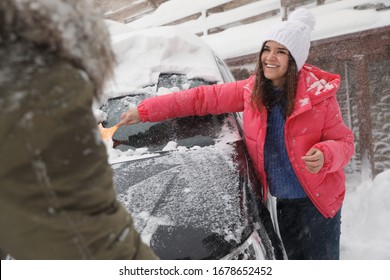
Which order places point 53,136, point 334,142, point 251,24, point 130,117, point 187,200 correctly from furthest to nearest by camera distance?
point 251,24, point 130,117, point 334,142, point 187,200, point 53,136

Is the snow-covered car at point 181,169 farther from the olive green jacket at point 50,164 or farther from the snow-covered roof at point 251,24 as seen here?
the snow-covered roof at point 251,24

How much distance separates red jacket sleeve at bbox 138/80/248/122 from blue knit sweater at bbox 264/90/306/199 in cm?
27

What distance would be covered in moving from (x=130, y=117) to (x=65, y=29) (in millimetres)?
1420

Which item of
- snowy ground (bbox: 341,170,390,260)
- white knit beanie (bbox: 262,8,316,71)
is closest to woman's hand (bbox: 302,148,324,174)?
white knit beanie (bbox: 262,8,316,71)

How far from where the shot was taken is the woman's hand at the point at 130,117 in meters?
2.06

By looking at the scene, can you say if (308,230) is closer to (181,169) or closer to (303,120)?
(303,120)

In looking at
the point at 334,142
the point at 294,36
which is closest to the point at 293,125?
the point at 334,142

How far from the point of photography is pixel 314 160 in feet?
5.42

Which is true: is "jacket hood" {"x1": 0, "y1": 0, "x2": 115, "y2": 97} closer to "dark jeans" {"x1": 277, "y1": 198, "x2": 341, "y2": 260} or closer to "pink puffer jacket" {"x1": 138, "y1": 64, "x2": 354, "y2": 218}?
"pink puffer jacket" {"x1": 138, "y1": 64, "x2": 354, "y2": 218}

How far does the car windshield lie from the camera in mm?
2057

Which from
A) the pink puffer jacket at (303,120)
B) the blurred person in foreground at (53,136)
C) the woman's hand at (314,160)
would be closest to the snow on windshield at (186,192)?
the pink puffer jacket at (303,120)

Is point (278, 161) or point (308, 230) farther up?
point (278, 161)
